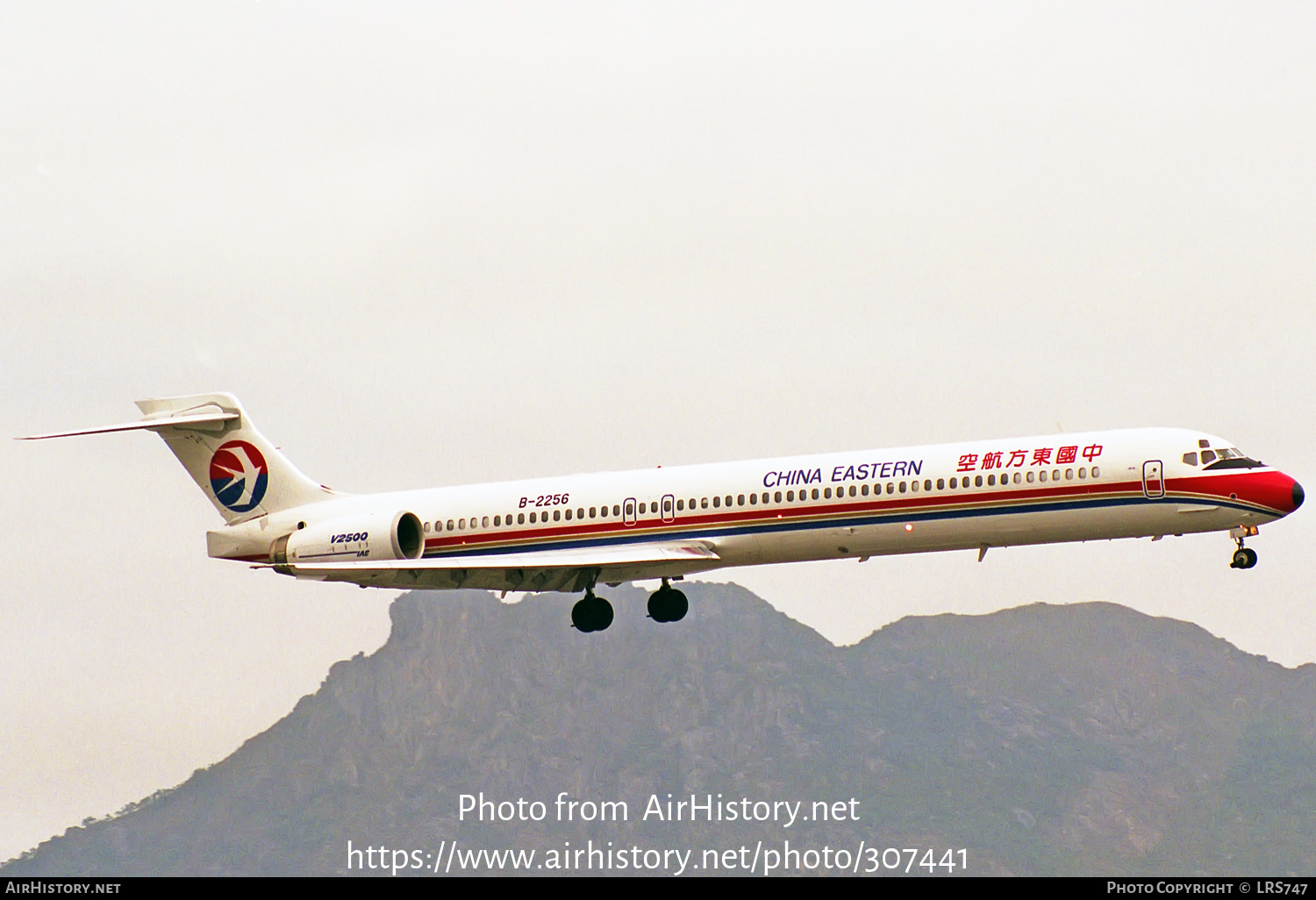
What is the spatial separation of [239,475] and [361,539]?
248 inches

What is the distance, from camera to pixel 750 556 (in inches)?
1772

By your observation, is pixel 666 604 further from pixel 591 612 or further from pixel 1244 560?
pixel 1244 560

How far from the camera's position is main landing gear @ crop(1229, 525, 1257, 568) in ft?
137

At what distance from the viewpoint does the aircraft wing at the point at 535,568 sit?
45500mm

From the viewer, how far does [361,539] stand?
48750mm

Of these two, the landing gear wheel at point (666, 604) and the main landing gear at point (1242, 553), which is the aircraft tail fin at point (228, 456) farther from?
the main landing gear at point (1242, 553)

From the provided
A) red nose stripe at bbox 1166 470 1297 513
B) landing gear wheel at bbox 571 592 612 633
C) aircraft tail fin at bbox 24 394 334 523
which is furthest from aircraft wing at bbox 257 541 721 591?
red nose stripe at bbox 1166 470 1297 513

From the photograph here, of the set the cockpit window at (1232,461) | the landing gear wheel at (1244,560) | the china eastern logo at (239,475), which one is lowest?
the landing gear wheel at (1244,560)

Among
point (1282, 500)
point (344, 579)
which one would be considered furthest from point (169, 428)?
point (1282, 500)

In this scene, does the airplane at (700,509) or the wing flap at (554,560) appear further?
the wing flap at (554,560)

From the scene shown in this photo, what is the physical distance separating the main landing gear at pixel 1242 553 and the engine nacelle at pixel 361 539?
20.6 meters

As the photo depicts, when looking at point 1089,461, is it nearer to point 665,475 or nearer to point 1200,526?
point 1200,526

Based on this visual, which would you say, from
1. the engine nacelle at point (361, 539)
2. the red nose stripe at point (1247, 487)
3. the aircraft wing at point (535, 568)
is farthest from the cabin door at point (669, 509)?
the red nose stripe at point (1247, 487)
